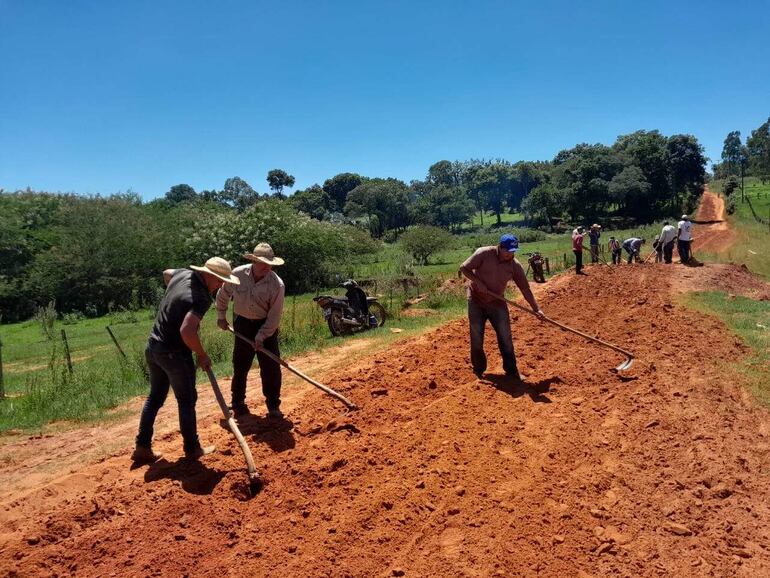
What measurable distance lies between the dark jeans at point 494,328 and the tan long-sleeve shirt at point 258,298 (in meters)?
2.42

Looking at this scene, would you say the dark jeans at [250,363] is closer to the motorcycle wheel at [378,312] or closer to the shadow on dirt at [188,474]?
the shadow on dirt at [188,474]

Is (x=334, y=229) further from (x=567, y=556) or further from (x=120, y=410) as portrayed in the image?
(x=567, y=556)

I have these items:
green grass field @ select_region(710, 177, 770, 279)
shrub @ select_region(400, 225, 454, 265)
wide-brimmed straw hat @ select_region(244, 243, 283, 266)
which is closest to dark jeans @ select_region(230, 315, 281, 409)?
wide-brimmed straw hat @ select_region(244, 243, 283, 266)

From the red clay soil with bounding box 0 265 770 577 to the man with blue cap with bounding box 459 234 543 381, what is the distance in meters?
0.68

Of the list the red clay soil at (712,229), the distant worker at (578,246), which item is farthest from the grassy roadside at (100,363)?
the red clay soil at (712,229)

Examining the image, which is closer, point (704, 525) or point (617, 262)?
point (704, 525)

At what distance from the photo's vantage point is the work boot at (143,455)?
4852mm

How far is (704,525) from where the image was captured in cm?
364

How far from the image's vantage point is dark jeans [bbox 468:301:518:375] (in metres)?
6.25

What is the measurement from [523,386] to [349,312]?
560cm

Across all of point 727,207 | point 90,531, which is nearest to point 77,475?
point 90,531

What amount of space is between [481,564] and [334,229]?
26.6m

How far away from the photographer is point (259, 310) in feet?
17.9

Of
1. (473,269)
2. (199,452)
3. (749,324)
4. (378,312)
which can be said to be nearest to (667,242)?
(749,324)
